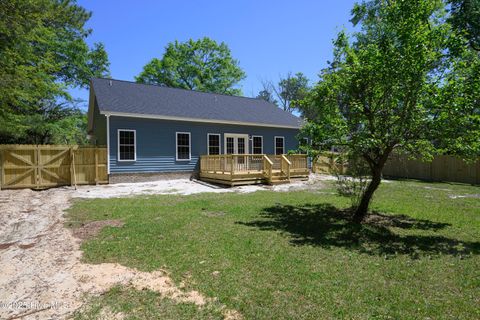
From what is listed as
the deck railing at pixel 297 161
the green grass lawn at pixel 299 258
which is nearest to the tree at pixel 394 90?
the green grass lawn at pixel 299 258

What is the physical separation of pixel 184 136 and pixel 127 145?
2.88m

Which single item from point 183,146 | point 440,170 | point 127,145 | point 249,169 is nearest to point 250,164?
point 249,169

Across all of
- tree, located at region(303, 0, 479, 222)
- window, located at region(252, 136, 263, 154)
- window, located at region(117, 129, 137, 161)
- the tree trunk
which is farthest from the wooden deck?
tree, located at region(303, 0, 479, 222)

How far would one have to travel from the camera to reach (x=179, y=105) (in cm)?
1625

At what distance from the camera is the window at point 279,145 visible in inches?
718

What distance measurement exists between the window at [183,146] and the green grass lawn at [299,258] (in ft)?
23.0

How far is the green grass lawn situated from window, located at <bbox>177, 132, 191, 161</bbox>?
7.02m

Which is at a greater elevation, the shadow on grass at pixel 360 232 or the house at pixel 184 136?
the house at pixel 184 136

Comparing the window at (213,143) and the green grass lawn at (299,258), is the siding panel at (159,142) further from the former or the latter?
the green grass lawn at (299,258)

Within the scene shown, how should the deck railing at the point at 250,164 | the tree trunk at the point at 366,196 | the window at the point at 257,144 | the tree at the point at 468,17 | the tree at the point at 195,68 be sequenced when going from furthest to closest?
the tree at the point at 195,68 < the window at the point at 257,144 < the tree at the point at 468,17 < the deck railing at the point at 250,164 < the tree trunk at the point at 366,196

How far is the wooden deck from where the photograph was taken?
13.1 m

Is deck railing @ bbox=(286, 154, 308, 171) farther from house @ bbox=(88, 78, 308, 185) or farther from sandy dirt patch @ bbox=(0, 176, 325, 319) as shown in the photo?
sandy dirt patch @ bbox=(0, 176, 325, 319)

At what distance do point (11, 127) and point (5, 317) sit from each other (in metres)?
13.5

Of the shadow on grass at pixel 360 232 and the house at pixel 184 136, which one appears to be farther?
the house at pixel 184 136
